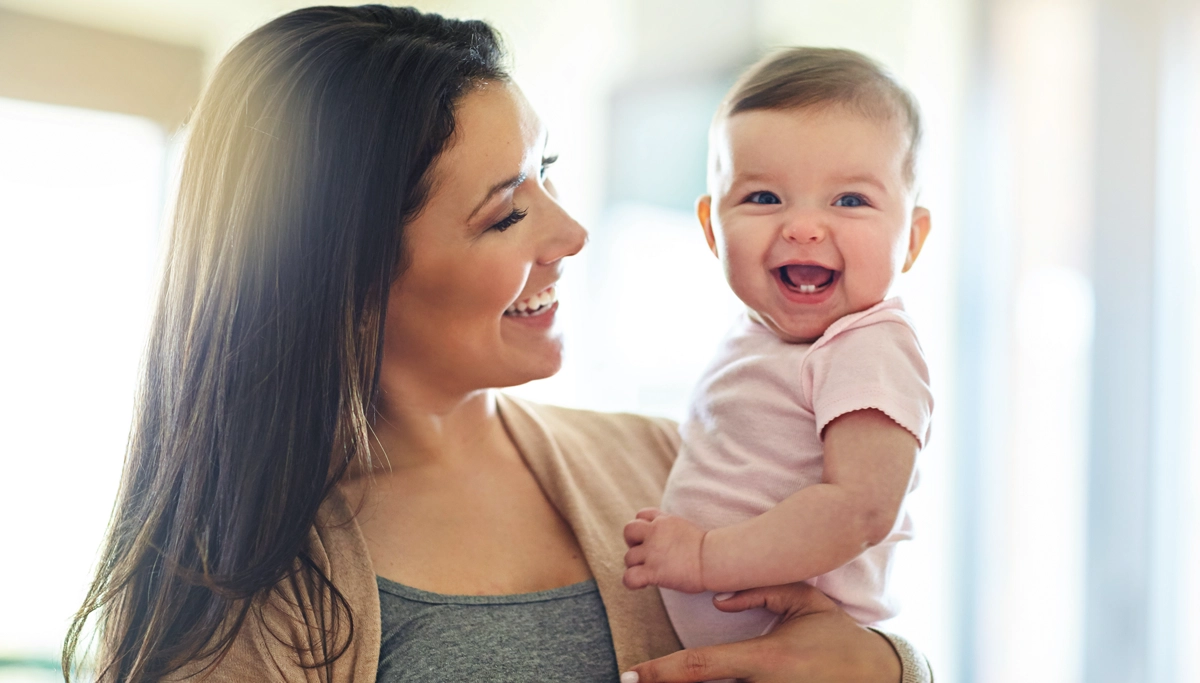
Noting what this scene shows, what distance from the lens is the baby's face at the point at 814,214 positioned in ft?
3.84

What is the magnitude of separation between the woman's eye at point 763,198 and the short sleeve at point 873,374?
199 millimetres

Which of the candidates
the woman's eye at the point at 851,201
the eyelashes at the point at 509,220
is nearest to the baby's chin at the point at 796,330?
the woman's eye at the point at 851,201

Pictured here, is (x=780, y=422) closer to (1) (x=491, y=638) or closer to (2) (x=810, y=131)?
(2) (x=810, y=131)

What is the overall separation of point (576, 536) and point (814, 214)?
59cm

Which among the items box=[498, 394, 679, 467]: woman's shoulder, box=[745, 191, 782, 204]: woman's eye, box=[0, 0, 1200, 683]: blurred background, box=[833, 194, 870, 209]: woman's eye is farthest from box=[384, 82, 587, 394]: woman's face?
box=[0, 0, 1200, 683]: blurred background

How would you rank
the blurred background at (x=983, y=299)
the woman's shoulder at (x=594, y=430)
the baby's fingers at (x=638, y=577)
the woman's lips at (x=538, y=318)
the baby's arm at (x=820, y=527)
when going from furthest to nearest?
1. the blurred background at (x=983, y=299)
2. the woman's shoulder at (x=594, y=430)
3. the woman's lips at (x=538, y=318)
4. the baby's fingers at (x=638, y=577)
5. the baby's arm at (x=820, y=527)

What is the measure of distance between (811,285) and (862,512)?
302 mm

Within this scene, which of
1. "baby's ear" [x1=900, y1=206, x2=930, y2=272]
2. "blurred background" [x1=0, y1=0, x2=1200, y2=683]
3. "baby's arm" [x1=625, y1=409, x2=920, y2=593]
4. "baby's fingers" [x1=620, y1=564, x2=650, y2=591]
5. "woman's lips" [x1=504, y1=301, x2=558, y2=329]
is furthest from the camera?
"blurred background" [x1=0, y1=0, x2=1200, y2=683]

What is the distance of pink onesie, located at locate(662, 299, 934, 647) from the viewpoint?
42.9 inches

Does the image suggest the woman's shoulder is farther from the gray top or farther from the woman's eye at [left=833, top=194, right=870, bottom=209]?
the woman's eye at [left=833, top=194, right=870, bottom=209]

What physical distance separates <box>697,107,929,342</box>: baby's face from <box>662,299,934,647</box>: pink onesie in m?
0.04

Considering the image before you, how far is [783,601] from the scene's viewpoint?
1.19 meters

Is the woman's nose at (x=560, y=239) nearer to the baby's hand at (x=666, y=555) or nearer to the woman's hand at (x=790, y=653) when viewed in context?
the baby's hand at (x=666, y=555)

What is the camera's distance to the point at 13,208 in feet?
9.49
